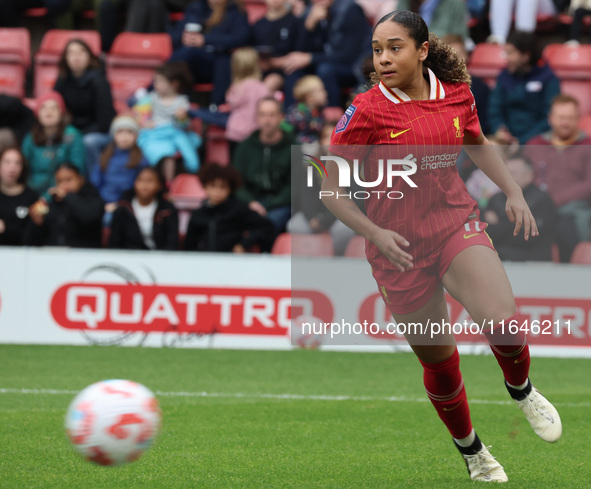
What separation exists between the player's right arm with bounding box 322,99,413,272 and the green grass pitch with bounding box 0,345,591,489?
1184 mm

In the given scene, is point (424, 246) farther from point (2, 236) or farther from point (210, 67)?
point (210, 67)

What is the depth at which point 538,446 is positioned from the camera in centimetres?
591

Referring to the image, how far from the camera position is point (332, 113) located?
1148 centimetres

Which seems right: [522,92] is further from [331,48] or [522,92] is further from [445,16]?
[331,48]

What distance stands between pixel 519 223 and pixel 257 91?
289 inches

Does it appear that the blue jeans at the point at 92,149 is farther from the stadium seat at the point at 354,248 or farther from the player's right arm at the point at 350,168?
the player's right arm at the point at 350,168

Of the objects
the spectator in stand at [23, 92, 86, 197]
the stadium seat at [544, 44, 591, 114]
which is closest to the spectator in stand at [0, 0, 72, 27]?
the spectator in stand at [23, 92, 86, 197]

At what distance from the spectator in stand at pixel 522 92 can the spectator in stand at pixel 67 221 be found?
444 cm

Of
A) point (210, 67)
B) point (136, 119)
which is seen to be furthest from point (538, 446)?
point (210, 67)

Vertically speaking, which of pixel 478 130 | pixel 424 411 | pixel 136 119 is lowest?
pixel 424 411

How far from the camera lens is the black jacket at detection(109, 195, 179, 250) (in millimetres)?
10156

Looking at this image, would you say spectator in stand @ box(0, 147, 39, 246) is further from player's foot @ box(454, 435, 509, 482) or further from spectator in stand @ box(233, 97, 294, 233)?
player's foot @ box(454, 435, 509, 482)

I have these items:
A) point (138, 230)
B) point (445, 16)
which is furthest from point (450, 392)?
point (445, 16)

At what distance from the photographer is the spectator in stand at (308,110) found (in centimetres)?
1108
